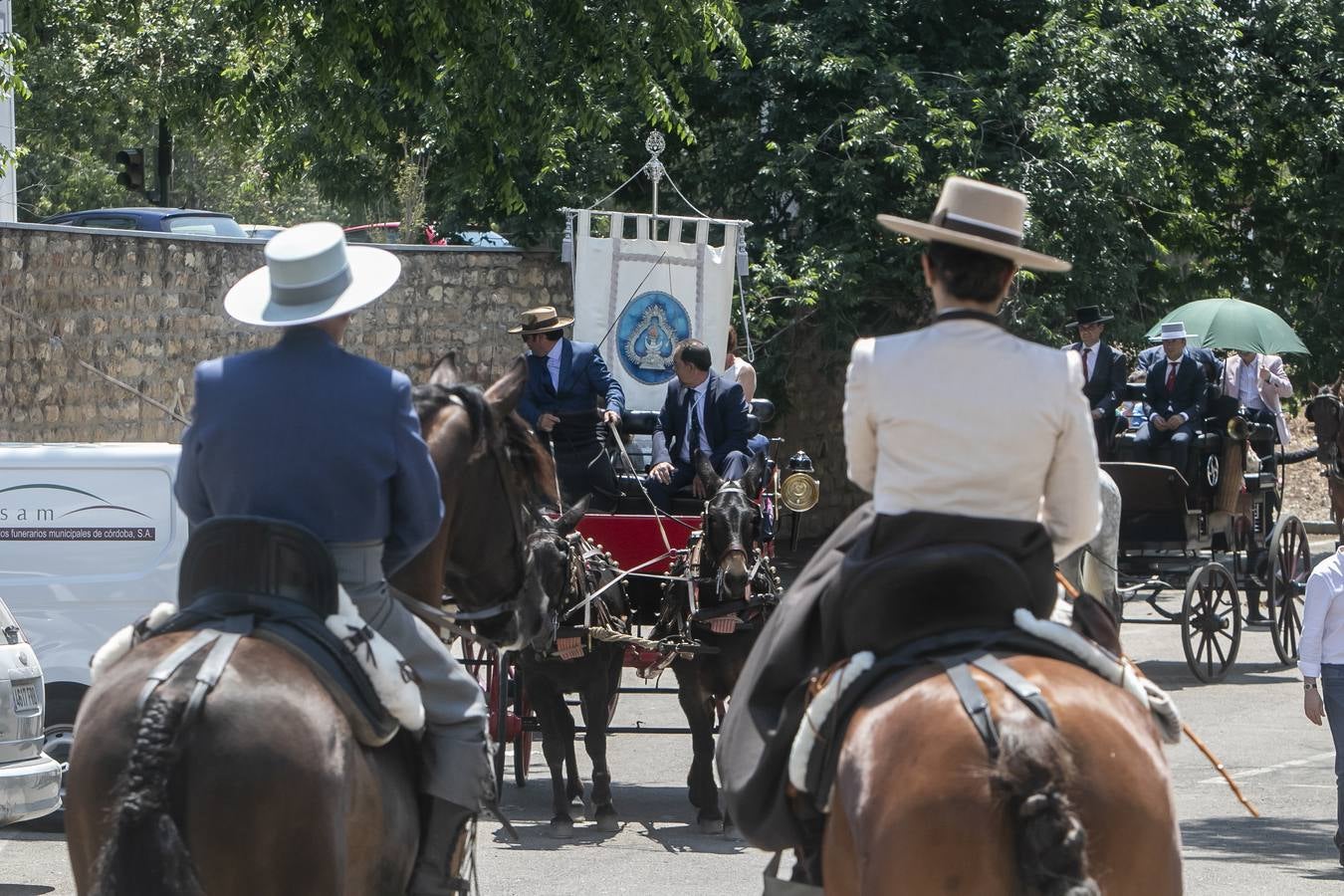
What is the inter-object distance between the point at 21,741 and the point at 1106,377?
10.1 m

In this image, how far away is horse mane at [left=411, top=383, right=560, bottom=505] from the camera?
5.73 m

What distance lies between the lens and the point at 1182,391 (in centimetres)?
1614

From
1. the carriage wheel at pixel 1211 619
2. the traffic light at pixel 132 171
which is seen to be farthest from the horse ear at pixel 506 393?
the traffic light at pixel 132 171

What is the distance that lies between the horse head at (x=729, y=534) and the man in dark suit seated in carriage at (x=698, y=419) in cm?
39

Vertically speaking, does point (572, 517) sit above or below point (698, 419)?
below

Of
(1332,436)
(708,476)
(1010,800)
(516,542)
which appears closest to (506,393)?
(516,542)

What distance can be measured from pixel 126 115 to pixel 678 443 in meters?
22.5

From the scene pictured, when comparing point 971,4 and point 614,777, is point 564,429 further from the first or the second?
point 971,4

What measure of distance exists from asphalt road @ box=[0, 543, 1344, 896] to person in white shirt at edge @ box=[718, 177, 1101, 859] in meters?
4.32

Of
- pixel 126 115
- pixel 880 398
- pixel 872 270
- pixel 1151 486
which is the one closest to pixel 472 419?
pixel 880 398

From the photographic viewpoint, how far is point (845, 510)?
80.3ft

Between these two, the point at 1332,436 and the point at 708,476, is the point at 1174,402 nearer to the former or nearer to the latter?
the point at 1332,436

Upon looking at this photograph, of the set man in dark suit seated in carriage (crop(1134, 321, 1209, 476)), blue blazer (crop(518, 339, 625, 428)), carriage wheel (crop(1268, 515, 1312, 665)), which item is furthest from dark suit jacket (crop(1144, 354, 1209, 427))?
blue blazer (crop(518, 339, 625, 428))

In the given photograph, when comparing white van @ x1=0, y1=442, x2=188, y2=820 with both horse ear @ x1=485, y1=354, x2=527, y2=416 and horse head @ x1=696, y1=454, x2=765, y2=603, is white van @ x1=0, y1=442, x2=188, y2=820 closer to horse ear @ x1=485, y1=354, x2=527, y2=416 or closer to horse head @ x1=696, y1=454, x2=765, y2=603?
horse head @ x1=696, y1=454, x2=765, y2=603
